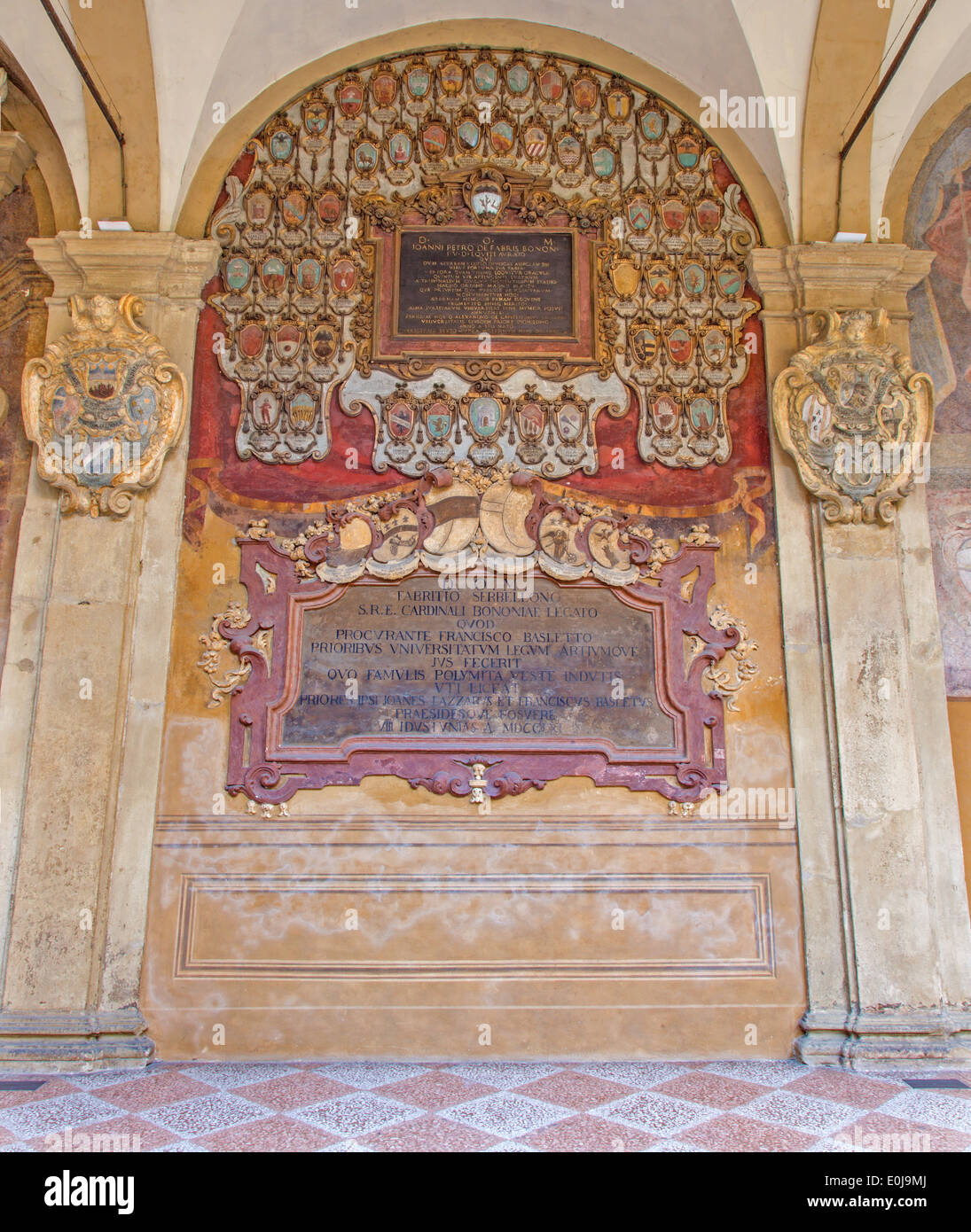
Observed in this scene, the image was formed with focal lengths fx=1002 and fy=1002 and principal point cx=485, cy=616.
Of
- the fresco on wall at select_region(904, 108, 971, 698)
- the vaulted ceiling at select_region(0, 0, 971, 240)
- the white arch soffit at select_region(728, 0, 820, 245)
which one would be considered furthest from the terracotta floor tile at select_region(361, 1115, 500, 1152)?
the white arch soffit at select_region(728, 0, 820, 245)

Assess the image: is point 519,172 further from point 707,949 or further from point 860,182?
point 707,949

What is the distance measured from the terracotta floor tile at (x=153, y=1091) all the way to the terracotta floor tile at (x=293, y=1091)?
0.22m

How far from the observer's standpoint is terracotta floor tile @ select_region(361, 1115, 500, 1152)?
3.82 m

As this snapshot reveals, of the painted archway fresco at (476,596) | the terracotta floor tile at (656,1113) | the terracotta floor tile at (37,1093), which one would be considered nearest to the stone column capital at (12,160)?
the painted archway fresco at (476,596)

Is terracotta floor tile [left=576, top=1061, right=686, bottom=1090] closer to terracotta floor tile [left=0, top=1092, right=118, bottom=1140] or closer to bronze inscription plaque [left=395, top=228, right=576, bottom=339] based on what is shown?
terracotta floor tile [left=0, top=1092, right=118, bottom=1140]

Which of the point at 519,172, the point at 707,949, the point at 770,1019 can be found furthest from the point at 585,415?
the point at 770,1019

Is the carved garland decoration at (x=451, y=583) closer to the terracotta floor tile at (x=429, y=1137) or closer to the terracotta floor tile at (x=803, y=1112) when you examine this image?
the terracotta floor tile at (x=803, y=1112)

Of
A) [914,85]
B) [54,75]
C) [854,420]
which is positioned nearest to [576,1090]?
[854,420]

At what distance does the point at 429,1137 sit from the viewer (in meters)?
3.95

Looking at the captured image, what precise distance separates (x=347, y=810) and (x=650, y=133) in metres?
4.81

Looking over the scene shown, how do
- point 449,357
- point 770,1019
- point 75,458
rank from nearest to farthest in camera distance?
point 770,1019 → point 75,458 → point 449,357

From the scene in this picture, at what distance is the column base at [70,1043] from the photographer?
5.08 metres

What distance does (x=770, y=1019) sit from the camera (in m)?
5.41

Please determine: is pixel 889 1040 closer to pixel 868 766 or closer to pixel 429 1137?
pixel 868 766
